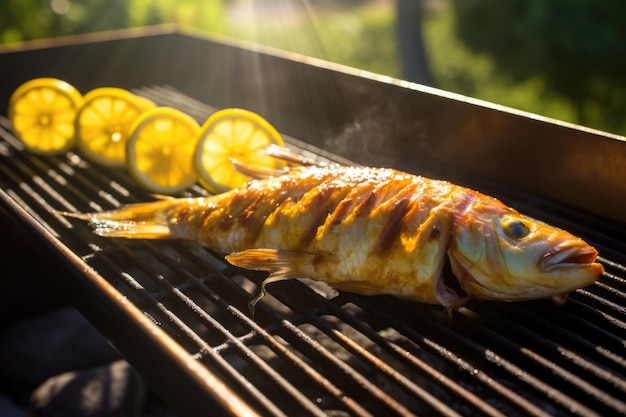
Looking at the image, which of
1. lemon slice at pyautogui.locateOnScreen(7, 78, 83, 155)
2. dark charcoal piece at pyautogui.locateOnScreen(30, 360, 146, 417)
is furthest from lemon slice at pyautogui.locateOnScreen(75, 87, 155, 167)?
dark charcoal piece at pyautogui.locateOnScreen(30, 360, 146, 417)

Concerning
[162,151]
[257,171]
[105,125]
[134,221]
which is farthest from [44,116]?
[257,171]

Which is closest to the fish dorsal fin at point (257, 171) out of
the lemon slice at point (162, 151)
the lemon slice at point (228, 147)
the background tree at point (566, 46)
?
the lemon slice at point (228, 147)

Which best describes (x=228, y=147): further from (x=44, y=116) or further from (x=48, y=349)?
(x=48, y=349)

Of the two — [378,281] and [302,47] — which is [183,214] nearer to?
[378,281]

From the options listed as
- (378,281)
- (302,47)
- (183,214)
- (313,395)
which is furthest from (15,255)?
(302,47)

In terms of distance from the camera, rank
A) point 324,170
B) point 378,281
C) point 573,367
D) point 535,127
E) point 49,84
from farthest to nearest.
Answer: point 49,84 < point 535,127 < point 324,170 < point 378,281 < point 573,367

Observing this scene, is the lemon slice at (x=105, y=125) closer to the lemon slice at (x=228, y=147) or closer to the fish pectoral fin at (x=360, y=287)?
the lemon slice at (x=228, y=147)
